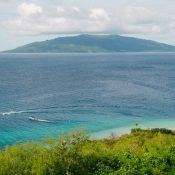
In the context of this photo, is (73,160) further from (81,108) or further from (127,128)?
(81,108)

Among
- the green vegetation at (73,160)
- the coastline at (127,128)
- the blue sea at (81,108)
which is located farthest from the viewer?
the blue sea at (81,108)

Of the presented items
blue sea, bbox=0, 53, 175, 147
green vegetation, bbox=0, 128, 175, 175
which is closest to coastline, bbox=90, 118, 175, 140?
blue sea, bbox=0, 53, 175, 147

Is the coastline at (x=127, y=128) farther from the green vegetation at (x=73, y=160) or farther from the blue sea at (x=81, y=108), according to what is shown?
the green vegetation at (x=73, y=160)

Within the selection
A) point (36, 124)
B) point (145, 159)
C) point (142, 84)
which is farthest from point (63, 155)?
point (142, 84)

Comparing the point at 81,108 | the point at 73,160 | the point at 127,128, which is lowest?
the point at 127,128

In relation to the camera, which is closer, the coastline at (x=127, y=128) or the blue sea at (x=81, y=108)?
the coastline at (x=127, y=128)

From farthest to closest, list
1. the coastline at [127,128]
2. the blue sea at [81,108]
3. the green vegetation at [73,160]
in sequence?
1. the blue sea at [81,108]
2. the coastline at [127,128]
3. the green vegetation at [73,160]

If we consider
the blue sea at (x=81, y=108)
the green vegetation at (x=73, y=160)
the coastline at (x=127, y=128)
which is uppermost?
the green vegetation at (x=73, y=160)

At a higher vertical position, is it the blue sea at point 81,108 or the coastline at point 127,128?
the blue sea at point 81,108

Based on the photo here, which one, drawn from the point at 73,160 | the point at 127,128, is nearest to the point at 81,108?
the point at 127,128

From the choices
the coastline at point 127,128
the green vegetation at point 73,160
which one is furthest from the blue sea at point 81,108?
the green vegetation at point 73,160

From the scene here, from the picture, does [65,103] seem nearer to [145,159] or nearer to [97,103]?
[97,103]
